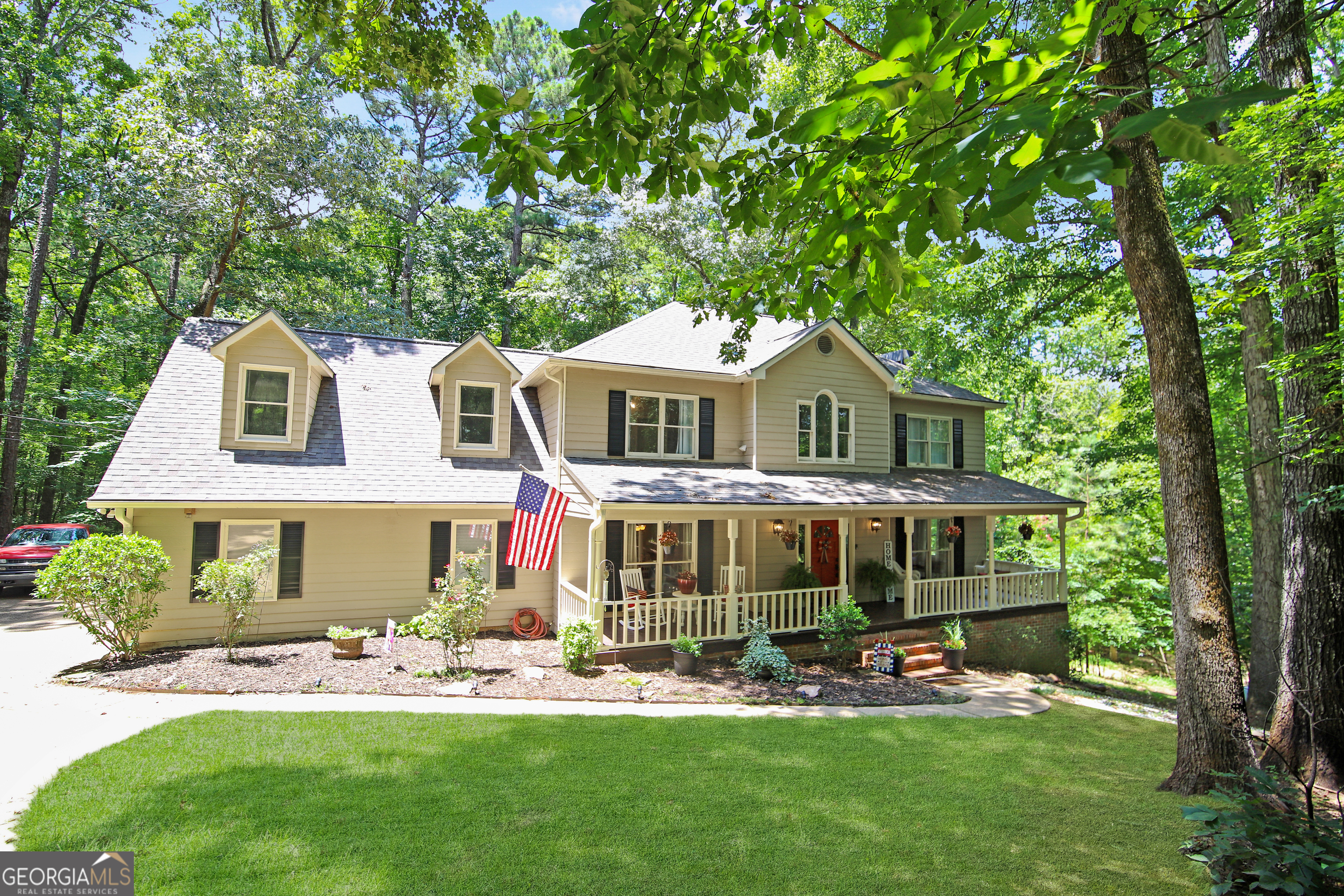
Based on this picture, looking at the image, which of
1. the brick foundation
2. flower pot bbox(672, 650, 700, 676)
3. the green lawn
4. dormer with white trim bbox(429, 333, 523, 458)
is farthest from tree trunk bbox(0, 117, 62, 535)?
the brick foundation

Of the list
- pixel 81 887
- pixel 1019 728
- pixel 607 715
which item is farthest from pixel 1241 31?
pixel 81 887

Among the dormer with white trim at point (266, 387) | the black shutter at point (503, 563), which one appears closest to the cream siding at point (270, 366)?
the dormer with white trim at point (266, 387)

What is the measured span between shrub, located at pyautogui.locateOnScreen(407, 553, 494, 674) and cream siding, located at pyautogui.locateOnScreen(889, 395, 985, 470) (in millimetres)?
11744

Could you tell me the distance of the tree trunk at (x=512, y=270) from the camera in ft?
82.9

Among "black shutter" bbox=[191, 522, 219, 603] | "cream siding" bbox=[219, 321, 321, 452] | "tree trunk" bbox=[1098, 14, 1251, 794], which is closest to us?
"tree trunk" bbox=[1098, 14, 1251, 794]

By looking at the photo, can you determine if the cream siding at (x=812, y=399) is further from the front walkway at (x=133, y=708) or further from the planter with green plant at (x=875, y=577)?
the front walkway at (x=133, y=708)

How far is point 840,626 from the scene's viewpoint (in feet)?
38.5

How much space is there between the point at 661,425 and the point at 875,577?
21.0ft

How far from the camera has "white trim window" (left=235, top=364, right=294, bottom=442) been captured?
40.3 feet

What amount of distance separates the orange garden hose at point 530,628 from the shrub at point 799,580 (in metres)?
5.15

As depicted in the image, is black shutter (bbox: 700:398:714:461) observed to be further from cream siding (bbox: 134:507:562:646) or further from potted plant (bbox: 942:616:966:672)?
potted plant (bbox: 942:616:966:672)

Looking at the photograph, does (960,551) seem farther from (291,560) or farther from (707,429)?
(291,560)

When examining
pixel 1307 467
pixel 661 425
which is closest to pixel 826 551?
pixel 661 425

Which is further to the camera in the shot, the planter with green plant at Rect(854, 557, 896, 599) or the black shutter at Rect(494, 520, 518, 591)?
the planter with green plant at Rect(854, 557, 896, 599)
